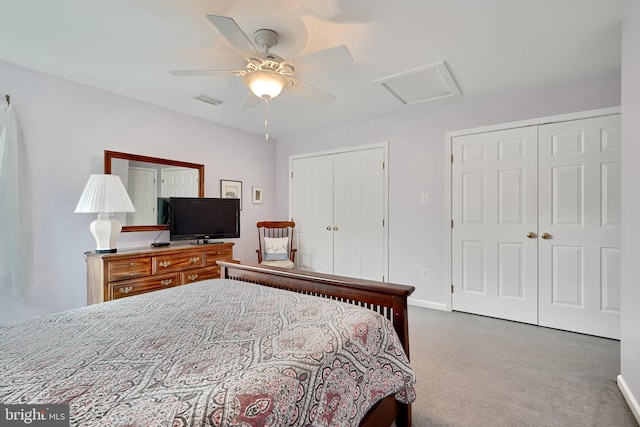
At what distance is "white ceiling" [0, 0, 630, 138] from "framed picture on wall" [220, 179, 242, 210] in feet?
4.63

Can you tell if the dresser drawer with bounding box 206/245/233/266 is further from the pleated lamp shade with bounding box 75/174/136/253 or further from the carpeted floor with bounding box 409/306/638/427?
the carpeted floor with bounding box 409/306/638/427

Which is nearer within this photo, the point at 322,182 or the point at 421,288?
the point at 421,288

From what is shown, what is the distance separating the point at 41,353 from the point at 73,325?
31 centimetres

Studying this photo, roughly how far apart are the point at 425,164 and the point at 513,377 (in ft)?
7.67

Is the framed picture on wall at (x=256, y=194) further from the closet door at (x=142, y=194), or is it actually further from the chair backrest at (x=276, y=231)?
the closet door at (x=142, y=194)

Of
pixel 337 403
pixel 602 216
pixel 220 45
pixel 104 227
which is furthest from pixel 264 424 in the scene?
pixel 602 216

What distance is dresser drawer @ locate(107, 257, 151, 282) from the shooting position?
2660 mm

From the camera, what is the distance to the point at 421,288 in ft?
11.9

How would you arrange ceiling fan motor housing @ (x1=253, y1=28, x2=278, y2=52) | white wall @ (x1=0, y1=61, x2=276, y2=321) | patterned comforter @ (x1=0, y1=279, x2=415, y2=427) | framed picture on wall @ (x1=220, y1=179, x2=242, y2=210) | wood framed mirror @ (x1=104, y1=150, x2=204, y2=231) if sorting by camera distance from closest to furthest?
patterned comforter @ (x1=0, y1=279, x2=415, y2=427) → ceiling fan motor housing @ (x1=253, y1=28, x2=278, y2=52) → white wall @ (x1=0, y1=61, x2=276, y2=321) → wood framed mirror @ (x1=104, y1=150, x2=204, y2=231) → framed picture on wall @ (x1=220, y1=179, x2=242, y2=210)

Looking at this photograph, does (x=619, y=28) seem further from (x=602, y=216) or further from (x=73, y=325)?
(x=73, y=325)

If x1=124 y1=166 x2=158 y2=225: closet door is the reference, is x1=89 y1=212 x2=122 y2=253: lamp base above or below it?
below

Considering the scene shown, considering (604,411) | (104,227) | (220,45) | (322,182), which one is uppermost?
(220,45)

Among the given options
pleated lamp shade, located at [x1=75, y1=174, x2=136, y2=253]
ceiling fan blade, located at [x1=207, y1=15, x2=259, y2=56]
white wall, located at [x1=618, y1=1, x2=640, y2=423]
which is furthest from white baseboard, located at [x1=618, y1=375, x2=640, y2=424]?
pleated lamp shade, located at [x1=75, y1=174, x2=136, y2=253]

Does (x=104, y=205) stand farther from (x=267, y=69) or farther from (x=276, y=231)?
(x=276, y=231)
